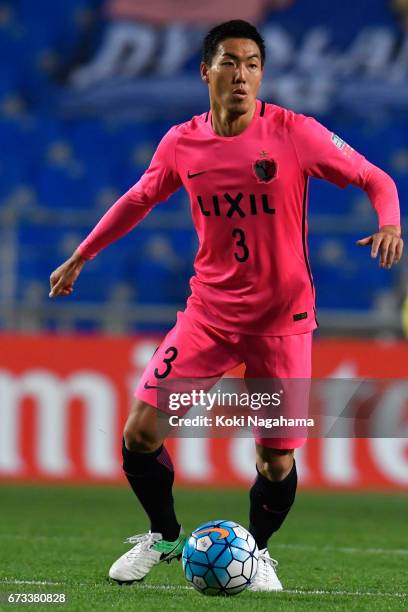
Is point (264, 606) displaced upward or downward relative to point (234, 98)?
downward

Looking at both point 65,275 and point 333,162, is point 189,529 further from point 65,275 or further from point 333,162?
point 333,162

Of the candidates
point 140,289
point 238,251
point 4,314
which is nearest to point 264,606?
point 238,251

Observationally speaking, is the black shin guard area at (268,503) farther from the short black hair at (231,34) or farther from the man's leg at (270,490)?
the short black hair at (231,34)

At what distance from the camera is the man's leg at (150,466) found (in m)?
4.65

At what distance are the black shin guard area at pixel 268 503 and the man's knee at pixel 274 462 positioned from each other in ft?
0.10

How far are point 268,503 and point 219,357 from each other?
2.11 feet

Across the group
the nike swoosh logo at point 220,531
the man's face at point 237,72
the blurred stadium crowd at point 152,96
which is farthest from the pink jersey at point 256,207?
the blurred stadium crowd at point 152,96

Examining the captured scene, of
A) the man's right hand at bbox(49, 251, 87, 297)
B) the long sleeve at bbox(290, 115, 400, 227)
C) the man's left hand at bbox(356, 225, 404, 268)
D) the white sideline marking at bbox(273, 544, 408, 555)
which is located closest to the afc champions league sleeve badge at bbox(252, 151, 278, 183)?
the long sleeve at bbox(290, 115, 400, 227)

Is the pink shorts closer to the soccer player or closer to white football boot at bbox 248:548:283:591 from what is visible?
the soccer player

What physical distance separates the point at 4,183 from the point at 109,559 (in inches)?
343

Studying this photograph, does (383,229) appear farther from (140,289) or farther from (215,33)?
Result: (140,289)

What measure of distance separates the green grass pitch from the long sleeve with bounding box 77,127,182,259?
1356 mm

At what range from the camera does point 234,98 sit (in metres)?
4.53

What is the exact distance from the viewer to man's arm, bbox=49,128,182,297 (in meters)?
4.77
